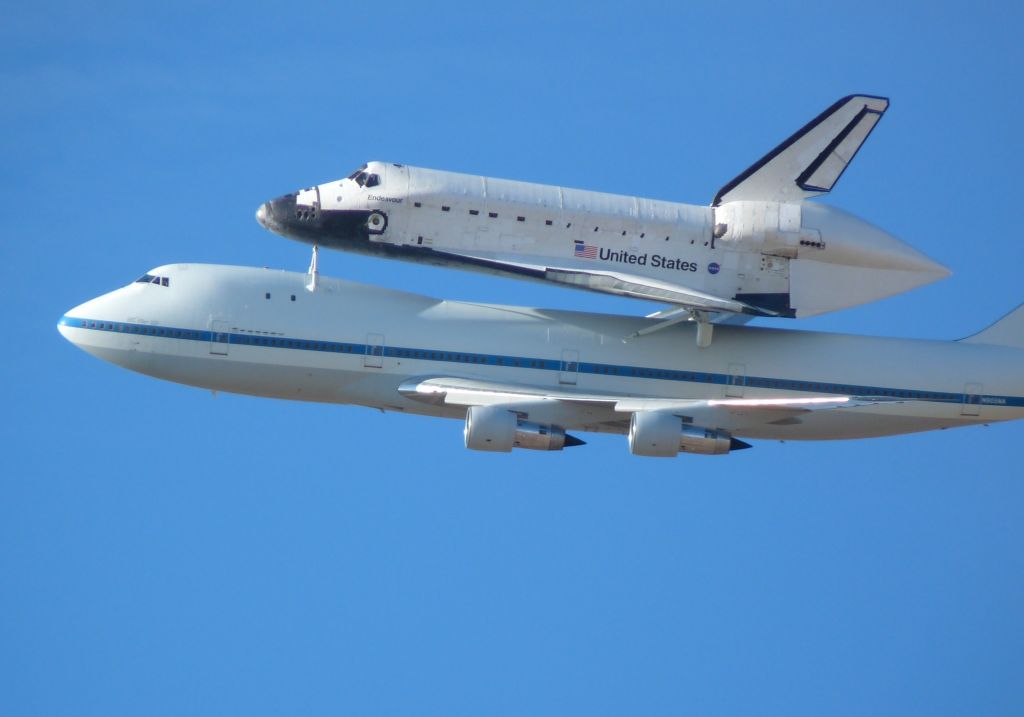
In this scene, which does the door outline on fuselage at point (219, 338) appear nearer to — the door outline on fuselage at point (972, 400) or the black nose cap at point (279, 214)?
the black nose cap at point (279, 214)

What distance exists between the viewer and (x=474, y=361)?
2510 inches

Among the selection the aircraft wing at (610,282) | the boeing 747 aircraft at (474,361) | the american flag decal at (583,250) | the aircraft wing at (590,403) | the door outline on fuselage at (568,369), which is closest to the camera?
the aircraft wing at (610,282)

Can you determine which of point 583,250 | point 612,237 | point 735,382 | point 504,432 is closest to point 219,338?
point 504,432

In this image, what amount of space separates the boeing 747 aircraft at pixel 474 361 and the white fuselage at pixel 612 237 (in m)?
3.24

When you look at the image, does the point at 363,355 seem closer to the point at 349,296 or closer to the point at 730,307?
the point at 349,296

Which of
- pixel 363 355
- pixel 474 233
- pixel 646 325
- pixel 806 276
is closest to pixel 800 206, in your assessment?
pixel 806 276

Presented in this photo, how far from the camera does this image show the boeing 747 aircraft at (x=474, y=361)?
6234cm

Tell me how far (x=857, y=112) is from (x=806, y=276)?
6.14 meters

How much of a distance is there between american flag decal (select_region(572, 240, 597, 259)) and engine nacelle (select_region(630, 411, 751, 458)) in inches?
219

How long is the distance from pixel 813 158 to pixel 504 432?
14225 mm

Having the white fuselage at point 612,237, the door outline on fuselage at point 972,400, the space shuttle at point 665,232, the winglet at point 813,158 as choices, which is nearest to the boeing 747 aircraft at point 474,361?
the space shuttle at point 665,232

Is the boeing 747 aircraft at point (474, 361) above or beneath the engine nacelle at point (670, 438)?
above

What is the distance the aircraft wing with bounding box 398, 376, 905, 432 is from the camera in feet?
204

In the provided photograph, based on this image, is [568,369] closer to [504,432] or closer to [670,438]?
[504,432]
